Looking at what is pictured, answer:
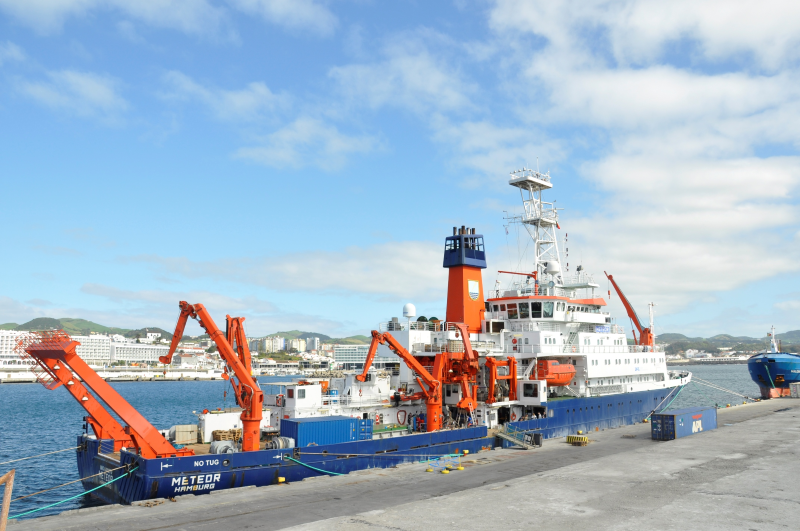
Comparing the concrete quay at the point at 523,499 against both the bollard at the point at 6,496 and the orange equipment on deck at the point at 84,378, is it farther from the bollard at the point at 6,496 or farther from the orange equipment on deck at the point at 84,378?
the bollard at the point at 6,496

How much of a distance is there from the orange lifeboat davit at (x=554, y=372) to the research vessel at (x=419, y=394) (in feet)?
0.31

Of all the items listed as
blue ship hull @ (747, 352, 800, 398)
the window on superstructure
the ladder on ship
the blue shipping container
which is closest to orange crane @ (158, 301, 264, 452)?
the window on superstructure

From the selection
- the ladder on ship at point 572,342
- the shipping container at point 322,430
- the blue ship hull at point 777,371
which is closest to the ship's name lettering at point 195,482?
the shipping container at point 322,430

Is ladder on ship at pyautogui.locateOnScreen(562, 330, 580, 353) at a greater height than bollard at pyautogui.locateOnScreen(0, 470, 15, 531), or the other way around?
ladder on ship at pyautogui.locateOnScreen(562, 330, 580, 353)

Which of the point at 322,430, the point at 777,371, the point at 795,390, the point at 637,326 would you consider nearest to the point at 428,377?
the point at 322,430

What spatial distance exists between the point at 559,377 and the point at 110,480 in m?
27.3

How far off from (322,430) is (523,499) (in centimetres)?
944

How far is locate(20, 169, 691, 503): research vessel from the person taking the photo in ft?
72.5

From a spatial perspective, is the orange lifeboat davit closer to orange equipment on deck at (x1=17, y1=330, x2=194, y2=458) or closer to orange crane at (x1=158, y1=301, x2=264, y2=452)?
orange crane at (x1=158, y1=301, x2=264, y2=452)

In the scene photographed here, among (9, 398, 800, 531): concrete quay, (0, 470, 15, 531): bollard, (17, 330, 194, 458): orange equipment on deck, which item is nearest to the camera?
(0, 470, 15, 531): bollard

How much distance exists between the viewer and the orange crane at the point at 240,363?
2317 centimetres

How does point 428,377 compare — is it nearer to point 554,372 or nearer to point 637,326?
point 554,372

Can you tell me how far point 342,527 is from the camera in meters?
16.5

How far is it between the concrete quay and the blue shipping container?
4.46 metres
